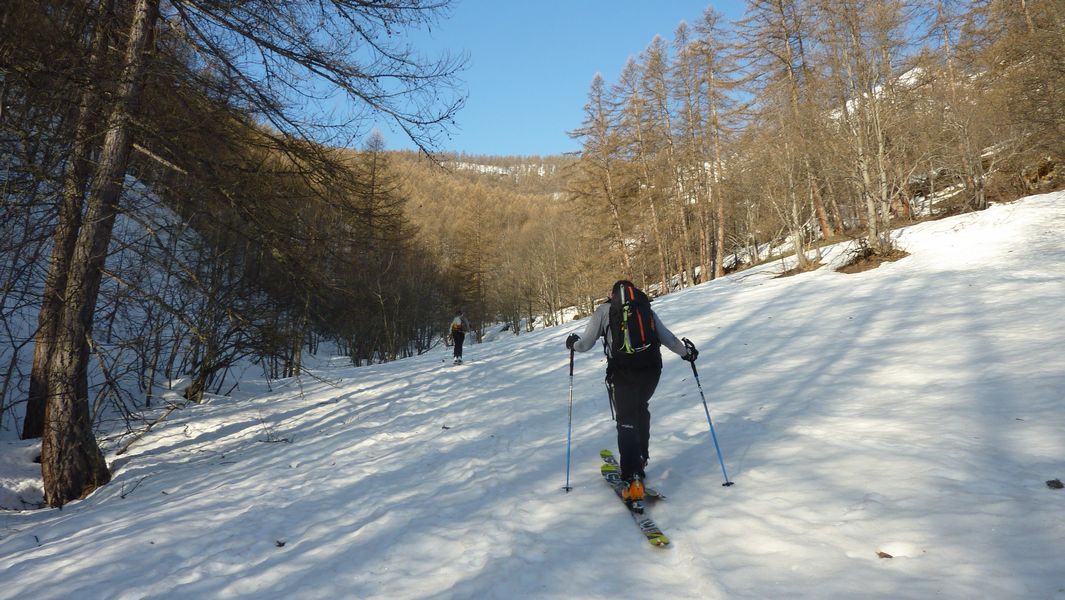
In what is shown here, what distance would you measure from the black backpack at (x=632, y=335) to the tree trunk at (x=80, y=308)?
580 cm

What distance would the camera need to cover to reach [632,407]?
4.39 metres

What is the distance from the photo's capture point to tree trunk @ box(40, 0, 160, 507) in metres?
5.43

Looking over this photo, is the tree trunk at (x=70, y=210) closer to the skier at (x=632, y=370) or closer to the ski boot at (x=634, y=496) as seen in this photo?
the skier at (x=632, y=370)

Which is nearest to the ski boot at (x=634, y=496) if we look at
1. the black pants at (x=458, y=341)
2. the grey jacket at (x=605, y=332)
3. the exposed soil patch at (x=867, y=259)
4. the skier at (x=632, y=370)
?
the skier at (x=632, y=370)

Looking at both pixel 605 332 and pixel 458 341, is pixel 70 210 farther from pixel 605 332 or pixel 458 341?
pixel 458 341

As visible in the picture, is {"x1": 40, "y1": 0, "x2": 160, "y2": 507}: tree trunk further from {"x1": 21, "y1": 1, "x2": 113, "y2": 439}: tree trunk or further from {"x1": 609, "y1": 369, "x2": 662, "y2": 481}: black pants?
{"x1": 609, "y1": 369, "x2": 662, "y2": 481}: black pants

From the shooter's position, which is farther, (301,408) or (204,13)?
(301,408)

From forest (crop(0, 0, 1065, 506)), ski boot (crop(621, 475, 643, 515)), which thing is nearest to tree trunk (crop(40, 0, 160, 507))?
forest (crop(0, 0, 1065, 506))

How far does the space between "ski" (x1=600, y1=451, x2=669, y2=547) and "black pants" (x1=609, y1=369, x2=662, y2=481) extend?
0.25 m

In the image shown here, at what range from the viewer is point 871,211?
47.6ft

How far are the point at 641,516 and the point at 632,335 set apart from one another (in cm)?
153

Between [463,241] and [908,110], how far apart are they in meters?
29.3

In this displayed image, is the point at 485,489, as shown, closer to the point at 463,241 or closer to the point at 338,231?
the point at 338,231

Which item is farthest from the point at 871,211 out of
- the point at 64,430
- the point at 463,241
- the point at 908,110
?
the point at 463,241
